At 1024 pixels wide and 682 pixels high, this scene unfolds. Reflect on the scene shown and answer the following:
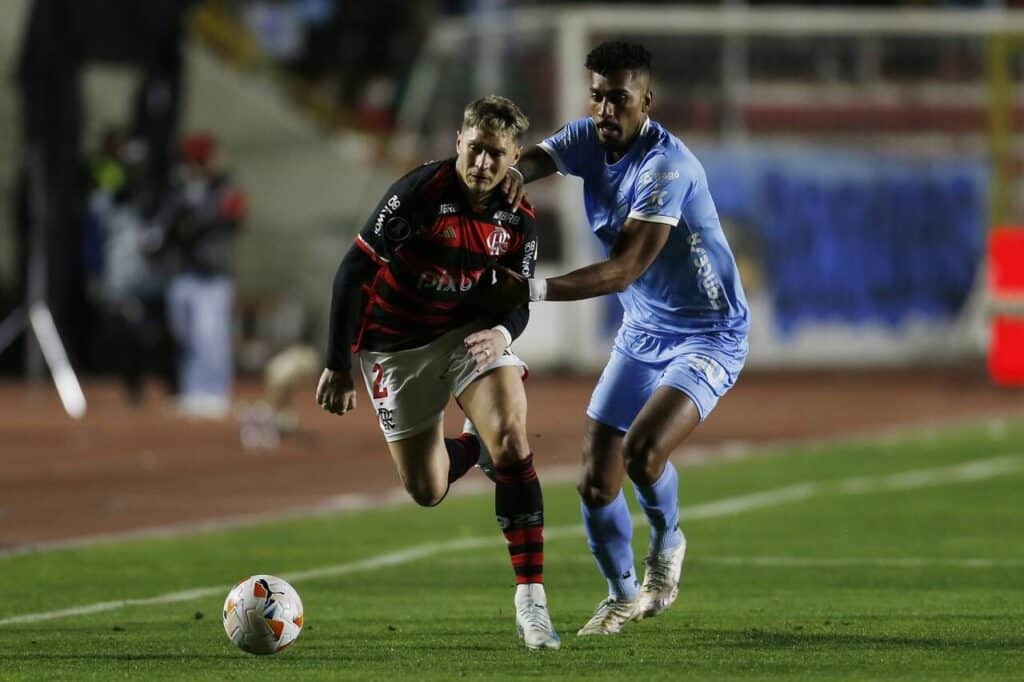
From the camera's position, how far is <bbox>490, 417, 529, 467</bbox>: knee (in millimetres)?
9070

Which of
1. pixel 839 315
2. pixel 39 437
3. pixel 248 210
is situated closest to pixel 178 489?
pixel 39 437

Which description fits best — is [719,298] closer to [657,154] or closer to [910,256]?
[657,154]

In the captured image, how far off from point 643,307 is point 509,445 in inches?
47.3

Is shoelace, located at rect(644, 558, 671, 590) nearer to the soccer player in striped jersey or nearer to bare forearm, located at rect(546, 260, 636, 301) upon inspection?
the soccer player in striped jersey

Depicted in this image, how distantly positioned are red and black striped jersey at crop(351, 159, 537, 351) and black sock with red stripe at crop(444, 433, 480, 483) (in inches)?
31.2

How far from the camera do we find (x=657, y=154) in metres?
9.47

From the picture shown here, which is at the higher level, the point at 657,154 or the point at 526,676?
the point at 657,154

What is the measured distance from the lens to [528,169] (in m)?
9.63

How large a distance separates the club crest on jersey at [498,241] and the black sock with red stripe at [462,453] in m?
1.13

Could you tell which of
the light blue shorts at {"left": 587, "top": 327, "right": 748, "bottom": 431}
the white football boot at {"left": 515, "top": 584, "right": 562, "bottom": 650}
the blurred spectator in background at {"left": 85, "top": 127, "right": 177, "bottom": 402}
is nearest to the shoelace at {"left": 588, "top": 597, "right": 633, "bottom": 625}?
the white football boot at {"left": 515, "top": 584, "right": 562, "bottom": 650}

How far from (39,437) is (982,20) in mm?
18858

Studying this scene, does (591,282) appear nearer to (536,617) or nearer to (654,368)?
(654,368)

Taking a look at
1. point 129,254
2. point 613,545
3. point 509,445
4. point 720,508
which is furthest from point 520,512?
point 129,254

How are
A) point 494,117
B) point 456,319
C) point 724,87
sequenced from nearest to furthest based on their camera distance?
point 494,117, point 456,319, point 724,87
